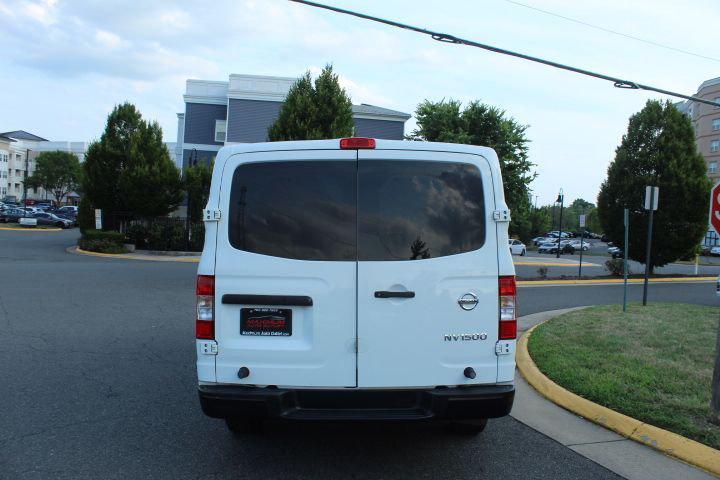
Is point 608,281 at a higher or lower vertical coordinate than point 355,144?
lower

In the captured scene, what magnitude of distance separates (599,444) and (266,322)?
293 cm

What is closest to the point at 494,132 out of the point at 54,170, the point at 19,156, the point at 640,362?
Answer: the point at 640,362

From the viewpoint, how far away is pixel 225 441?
4379 millimetres

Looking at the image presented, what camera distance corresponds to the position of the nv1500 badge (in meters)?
3.55

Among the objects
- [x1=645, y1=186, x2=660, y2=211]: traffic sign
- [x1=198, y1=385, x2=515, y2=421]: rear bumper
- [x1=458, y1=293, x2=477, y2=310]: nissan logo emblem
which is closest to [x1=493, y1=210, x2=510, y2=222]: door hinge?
[x1=458, y1=293, x2=477, y2=310]: nissan logo emblem

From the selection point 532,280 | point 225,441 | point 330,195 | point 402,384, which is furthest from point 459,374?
point 532,280

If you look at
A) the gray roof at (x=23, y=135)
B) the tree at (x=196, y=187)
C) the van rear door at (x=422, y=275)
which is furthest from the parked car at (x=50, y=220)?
the gray roof at (x=23, y=135)

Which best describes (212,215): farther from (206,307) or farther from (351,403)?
(351,403)

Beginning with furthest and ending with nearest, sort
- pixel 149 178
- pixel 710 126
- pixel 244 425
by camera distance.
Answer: pixel 710 126 → pixel 149 178 → pixel 244 425

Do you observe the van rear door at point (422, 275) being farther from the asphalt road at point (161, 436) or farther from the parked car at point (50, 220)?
the parked car at point (50, 220)

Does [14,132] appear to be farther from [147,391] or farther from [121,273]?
[147,391]

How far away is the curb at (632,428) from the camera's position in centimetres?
410

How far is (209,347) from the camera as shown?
11.6 feet

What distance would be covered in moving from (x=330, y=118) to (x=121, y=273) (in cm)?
911
